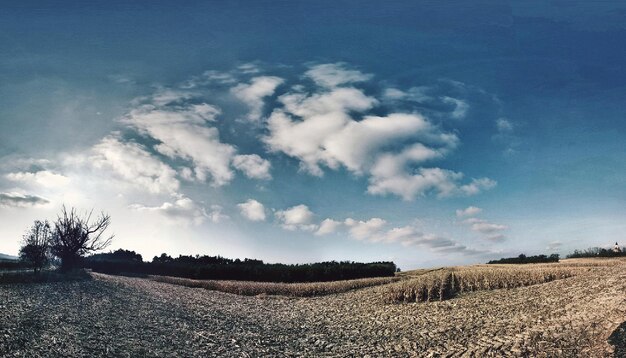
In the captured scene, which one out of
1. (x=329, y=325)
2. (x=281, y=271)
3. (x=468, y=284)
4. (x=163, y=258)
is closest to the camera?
(x=329, y=325)

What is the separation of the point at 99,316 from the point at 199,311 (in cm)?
786

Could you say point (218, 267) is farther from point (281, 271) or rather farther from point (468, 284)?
point (468, 284)

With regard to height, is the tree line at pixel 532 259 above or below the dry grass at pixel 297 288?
above

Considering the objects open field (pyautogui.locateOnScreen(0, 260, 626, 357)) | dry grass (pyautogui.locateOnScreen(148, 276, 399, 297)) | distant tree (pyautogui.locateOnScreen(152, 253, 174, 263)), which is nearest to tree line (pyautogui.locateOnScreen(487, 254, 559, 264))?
dry grass (pyautogui.locateOnScreen(148, 276, 399, 297))

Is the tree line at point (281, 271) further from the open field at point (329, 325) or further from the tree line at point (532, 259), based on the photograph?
the open field at point (329, 325)

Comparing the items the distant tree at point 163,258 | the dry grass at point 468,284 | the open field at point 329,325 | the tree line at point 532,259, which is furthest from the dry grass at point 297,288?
the distant tree at point 163,258

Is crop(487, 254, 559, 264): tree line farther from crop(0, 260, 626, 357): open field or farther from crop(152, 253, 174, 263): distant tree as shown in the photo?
crop(152, 253, 174, 263): distant tree

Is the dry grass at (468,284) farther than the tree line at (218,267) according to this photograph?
No

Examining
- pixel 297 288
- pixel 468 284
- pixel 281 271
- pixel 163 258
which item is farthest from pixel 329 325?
pixel 163 258

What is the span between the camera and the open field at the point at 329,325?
790 inches

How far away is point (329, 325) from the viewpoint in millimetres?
29109

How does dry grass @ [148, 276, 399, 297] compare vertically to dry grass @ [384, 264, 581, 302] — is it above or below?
below

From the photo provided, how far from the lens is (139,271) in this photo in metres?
88.2

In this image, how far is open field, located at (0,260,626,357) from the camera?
20.1 meters
